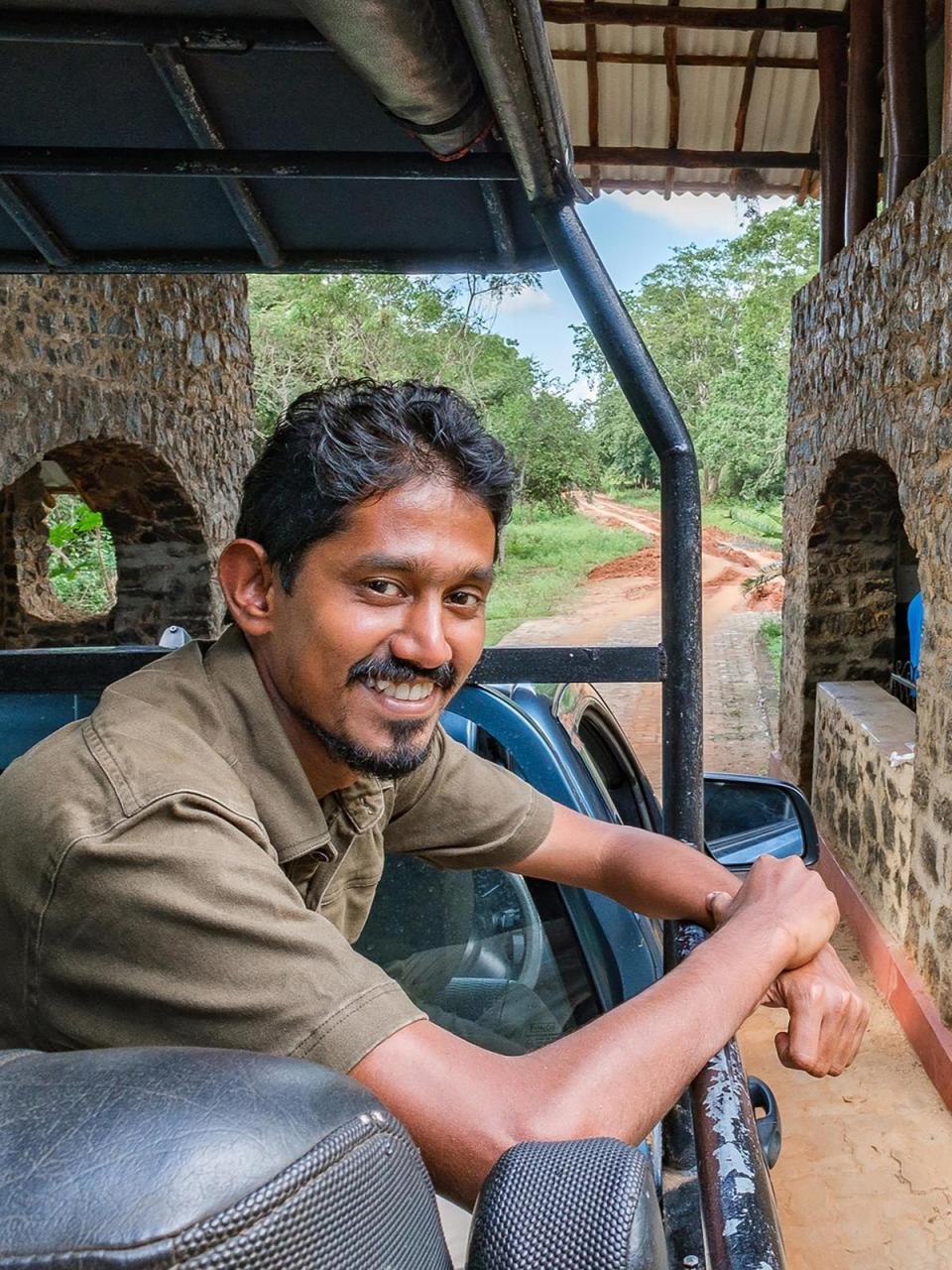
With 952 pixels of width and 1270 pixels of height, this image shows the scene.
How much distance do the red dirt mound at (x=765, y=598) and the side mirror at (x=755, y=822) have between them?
16.6 meters

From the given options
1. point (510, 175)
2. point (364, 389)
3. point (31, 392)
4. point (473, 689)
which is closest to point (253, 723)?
point (364, 389)

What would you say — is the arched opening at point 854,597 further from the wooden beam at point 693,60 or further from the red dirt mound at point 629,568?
the red dirt mound at point 629,568

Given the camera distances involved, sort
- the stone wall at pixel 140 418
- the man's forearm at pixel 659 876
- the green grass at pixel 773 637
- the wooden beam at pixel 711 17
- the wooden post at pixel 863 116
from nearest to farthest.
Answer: the man's forearm at pixel 659 876
the stone wall at pixel 140 418
the wooden post at pixel 863 116
the wooden beam at pixel 711 17
the green grass at pixel 773 637

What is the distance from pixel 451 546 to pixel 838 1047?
0.80 meters

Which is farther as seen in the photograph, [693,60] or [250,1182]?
[693,60]

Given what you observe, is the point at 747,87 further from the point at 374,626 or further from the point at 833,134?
the point at 374,626

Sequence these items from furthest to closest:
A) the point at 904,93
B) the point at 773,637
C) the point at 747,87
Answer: the point at 773,637 → the point at 747,87 → the point at 904,93

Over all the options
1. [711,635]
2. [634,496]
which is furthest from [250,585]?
[634,496]

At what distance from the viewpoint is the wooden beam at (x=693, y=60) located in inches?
267

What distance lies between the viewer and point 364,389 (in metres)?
A: 1.42

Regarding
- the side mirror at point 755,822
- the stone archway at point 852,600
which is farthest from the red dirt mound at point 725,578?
the side mirror at point 755,822

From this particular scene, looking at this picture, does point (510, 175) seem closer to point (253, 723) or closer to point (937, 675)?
point (253, 723)

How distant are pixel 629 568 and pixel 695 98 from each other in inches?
629

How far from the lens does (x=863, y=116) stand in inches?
232
